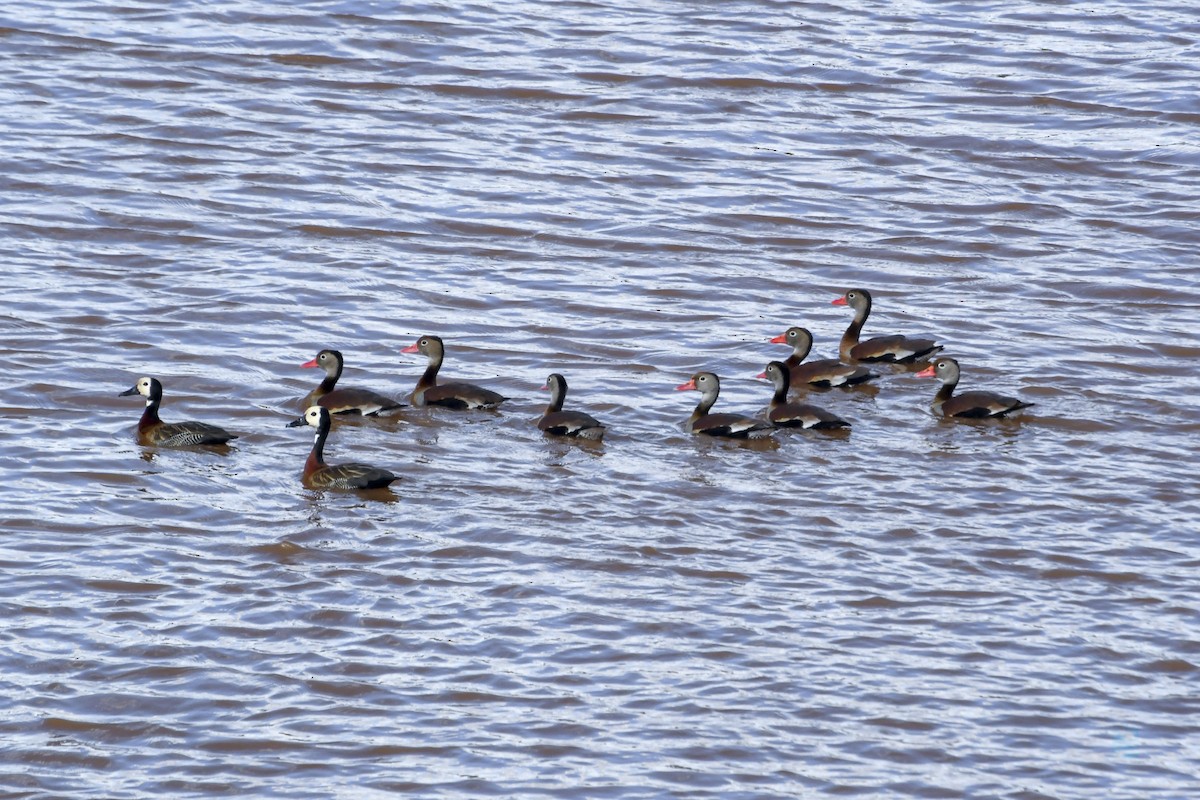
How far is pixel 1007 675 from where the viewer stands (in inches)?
374

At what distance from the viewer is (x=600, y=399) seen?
549 inches

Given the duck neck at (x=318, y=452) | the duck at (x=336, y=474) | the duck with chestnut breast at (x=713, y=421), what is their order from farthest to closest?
the duck with chestnut breast at (x=713, y=421)
the duck neck at (x=318, y=452)
the duck at (x=336, y=474)

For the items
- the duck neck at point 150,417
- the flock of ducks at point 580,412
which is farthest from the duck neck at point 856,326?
the duck neck at point 150,417

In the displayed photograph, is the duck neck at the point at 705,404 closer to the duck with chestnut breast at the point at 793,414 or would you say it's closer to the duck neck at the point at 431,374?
the duck with chestnut breast at the point at 793,414

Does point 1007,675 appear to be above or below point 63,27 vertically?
below

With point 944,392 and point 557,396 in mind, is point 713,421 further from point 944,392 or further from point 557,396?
point 944,392

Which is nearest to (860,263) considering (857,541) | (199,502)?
(857,541)

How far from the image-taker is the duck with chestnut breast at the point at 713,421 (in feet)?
42.9

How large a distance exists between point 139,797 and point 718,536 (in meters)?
4.05

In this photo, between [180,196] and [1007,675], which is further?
[180,196]

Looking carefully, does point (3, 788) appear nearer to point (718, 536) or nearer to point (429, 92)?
point (718, 536)

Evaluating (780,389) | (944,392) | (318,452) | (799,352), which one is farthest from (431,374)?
(944,392)

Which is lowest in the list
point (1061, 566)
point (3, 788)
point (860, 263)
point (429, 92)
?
point (3, 788)

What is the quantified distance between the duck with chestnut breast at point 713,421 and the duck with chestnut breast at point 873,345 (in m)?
1.58
